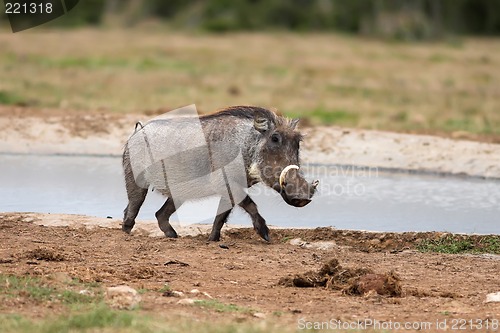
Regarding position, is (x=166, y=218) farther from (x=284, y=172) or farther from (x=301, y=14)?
(x=301, y=14)

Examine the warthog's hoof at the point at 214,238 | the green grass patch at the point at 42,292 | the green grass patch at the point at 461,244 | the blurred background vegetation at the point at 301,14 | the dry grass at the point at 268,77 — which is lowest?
the green grass patch at the point at 461,244

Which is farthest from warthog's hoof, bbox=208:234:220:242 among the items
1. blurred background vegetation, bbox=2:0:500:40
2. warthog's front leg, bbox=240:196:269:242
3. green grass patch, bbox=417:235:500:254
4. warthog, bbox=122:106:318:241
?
blurred background vegetation, bbox=2:0:500:40

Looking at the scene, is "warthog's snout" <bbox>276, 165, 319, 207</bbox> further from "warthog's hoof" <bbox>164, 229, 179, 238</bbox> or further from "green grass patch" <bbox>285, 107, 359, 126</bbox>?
"green grass patch" <bbox>285, 107, 359, 126</bbox>

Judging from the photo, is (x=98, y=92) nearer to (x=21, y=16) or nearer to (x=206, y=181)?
(x=206, y=181)

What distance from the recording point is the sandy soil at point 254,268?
6.00 metres

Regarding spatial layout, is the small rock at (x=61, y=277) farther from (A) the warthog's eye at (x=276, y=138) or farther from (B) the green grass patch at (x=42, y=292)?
(A) the warthog's eye at (x=276, y=138)

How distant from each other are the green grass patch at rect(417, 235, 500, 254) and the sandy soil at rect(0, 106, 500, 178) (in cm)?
393

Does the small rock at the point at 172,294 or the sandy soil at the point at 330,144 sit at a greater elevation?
the sandy soil at the point at 330,144

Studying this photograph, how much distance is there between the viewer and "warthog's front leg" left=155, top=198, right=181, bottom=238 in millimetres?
8896

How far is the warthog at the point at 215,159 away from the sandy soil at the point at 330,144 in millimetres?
4648

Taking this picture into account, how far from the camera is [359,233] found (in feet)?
29.7
